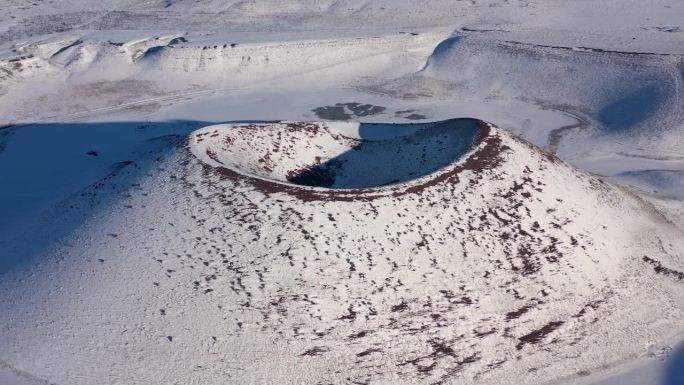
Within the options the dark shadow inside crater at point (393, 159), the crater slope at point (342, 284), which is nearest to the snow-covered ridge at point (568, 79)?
the dark shadow inside crater at point (393, 159)

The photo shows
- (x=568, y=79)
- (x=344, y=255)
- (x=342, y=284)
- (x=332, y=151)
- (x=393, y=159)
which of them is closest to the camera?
(x=342, y=284)

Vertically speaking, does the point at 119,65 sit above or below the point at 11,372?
above

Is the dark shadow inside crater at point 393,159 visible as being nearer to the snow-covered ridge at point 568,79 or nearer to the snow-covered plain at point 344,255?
the snow-covered plain at point 344,255

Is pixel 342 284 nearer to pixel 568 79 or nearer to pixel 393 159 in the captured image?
pixel 393 159

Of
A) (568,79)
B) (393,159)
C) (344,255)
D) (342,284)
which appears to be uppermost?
(568,79)

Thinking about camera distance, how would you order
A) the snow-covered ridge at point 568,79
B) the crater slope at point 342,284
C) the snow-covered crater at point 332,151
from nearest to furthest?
the crater slope at point 342,284, the snow-covered crater at point 332,151, the snow-covered ridge at point 568,79

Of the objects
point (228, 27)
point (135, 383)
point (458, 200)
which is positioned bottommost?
point (135, 383)

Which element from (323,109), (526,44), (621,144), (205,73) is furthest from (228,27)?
(621,144)

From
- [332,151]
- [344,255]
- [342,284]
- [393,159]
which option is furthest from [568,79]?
[342,284]

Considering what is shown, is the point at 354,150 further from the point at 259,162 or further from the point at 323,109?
the point at 323,109
